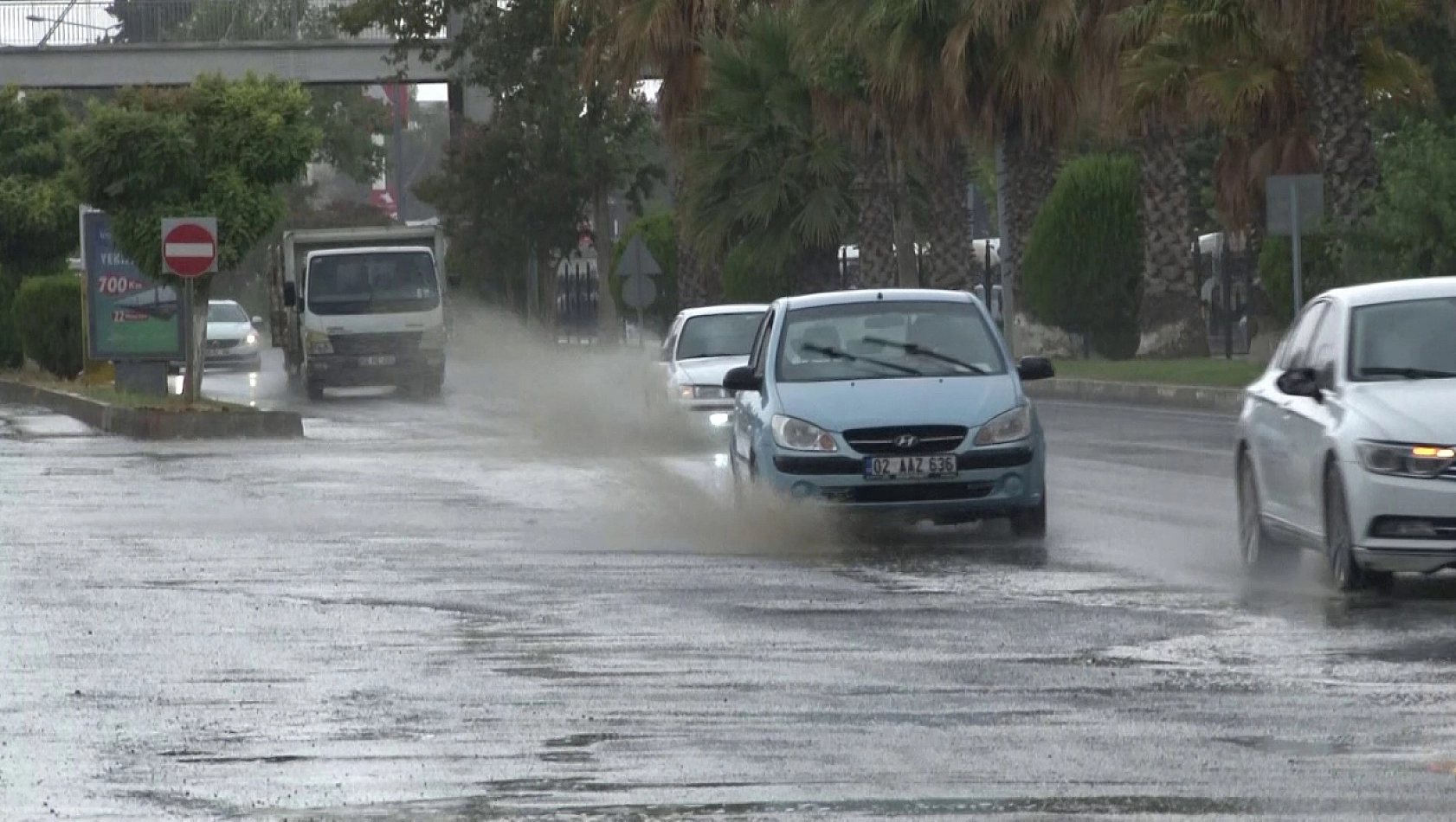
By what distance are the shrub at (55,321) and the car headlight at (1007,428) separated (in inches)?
1166

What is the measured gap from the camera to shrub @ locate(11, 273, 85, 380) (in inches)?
1757

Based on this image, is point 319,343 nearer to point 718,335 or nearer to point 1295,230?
point 1295,230

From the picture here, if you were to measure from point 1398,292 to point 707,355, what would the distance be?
1435 centimetres

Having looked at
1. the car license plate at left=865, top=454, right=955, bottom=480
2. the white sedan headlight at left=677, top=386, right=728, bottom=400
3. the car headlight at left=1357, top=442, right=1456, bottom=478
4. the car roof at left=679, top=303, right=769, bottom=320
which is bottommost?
the white sedan headlight at left=677, top=386, right=728, bottom=400

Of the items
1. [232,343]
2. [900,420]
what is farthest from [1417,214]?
[232,343]

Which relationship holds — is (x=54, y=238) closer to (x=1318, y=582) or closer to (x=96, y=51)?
(x=96, y=51)

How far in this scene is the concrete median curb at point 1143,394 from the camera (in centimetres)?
3375

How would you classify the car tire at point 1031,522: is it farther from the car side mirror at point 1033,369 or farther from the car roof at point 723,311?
the car roof at point 723,311

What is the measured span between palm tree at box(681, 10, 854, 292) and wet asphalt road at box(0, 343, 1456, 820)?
28348mm

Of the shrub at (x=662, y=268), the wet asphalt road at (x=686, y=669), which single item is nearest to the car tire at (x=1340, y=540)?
the wet asphalt road at (x=686, y=669)

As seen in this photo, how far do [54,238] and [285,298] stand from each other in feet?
19.9

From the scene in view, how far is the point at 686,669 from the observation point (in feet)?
35.9

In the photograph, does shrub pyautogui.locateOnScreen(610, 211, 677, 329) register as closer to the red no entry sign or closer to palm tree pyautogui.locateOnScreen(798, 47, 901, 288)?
palm tree pyautogui.locateOnScreen(798, 47, 901, 288)

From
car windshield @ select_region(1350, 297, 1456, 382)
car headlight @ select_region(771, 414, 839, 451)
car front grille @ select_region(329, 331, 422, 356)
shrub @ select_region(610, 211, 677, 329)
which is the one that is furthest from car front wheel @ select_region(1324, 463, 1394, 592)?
shrub @ select_region(610, 211, 677, 329)
